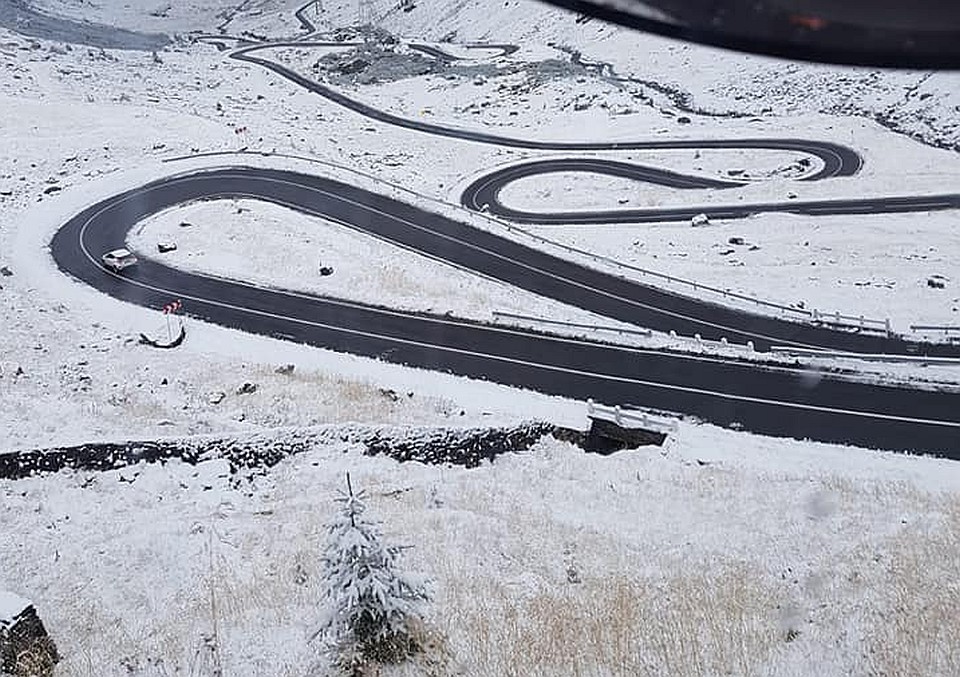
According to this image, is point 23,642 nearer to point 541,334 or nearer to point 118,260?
point 541,334

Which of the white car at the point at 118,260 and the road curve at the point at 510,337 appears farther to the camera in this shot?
the white car at the point at 118,260

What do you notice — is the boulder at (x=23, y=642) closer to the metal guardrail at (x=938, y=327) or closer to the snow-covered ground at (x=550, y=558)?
the snow-covered ground at (x=550, y=558)

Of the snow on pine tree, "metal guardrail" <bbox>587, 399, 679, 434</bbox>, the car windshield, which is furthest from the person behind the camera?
"metal guardrail" <bbox>587, 399, 679, 434</bbox>

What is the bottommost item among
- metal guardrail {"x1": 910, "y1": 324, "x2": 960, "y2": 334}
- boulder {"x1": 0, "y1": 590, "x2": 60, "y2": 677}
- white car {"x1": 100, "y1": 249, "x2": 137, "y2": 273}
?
white car {"x1": 100, "y1": 249, "x2": 137, "y2": 273}

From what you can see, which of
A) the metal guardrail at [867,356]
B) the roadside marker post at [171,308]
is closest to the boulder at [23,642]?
the roadside marker post at [171,308]

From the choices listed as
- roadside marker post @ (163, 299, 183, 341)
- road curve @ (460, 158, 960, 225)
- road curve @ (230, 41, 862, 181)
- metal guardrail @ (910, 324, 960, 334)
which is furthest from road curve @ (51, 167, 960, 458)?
road curve @ (230, 41, 862, 181)

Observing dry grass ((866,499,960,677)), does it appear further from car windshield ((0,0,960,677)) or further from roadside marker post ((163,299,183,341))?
roadside marker post ((163,299,183,341))
